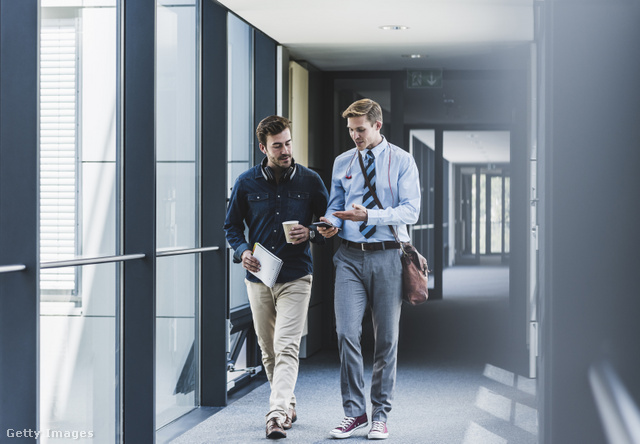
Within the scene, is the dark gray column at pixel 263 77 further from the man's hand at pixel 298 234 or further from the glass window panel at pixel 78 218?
the glass window panel at pixel 78 218

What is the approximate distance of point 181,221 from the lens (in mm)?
4781

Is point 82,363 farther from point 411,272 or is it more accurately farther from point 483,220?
point 483,220

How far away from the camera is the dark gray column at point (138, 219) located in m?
3.83

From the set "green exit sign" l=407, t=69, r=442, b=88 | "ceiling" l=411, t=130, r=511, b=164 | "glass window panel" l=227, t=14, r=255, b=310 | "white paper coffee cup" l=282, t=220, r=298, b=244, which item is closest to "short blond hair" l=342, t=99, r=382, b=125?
"white paper coffee cup" l=282, t=220, r=298, b=244

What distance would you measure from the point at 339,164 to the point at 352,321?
33.2 inches

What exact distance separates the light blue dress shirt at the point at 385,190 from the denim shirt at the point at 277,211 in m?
0.14

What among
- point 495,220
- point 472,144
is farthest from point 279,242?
point 495,220

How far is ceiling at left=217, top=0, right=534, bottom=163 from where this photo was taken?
203 inches

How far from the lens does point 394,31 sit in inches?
234

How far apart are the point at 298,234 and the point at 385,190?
1.67 feet

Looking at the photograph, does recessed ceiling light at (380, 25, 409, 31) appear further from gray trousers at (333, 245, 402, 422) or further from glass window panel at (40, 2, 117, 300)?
glass window panel at (40, 2, 117, 300)

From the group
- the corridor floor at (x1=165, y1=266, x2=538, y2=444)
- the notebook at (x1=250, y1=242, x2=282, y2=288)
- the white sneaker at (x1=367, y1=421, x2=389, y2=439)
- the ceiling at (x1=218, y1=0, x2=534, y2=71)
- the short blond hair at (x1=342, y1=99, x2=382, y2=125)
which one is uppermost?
the ceiling at (x1=218, y1=0, x2=534, y2=71)

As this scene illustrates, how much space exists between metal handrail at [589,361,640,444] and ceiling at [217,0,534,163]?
396cm

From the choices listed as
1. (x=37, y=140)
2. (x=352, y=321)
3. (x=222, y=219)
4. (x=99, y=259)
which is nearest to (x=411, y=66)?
(x=222, y=219)
